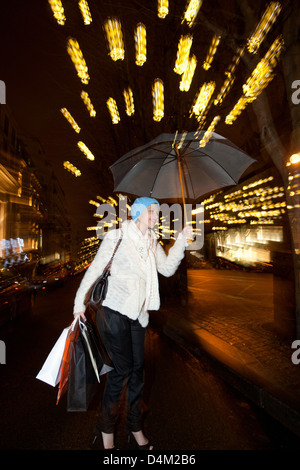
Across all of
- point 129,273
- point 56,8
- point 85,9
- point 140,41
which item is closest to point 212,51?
point 140,41

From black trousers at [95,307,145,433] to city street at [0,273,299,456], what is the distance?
35cm

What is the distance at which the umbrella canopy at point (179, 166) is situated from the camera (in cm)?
314

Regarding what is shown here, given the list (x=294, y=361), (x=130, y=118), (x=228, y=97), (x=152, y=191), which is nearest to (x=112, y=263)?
(x=152, y=191)

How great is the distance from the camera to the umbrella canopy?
3.14 meters

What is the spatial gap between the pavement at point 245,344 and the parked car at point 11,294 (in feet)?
11.8

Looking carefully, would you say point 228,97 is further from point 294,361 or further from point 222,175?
point 294,361

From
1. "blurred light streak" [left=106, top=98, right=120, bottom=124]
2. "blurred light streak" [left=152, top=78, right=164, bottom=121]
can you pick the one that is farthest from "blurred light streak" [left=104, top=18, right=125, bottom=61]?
"blurred light streak" [left=106, top=98, right=120, bottom=124]

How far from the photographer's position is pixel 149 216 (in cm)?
266

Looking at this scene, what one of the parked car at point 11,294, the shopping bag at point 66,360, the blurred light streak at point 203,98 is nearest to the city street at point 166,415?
the shopping bag at point 66,360

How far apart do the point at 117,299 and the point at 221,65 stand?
7.12m

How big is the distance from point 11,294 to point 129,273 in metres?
5.39

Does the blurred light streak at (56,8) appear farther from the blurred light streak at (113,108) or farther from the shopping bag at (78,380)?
the shopping bag at (78,380)

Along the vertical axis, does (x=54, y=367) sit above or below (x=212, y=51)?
below

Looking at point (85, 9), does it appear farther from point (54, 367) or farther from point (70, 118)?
point (54, 367)
